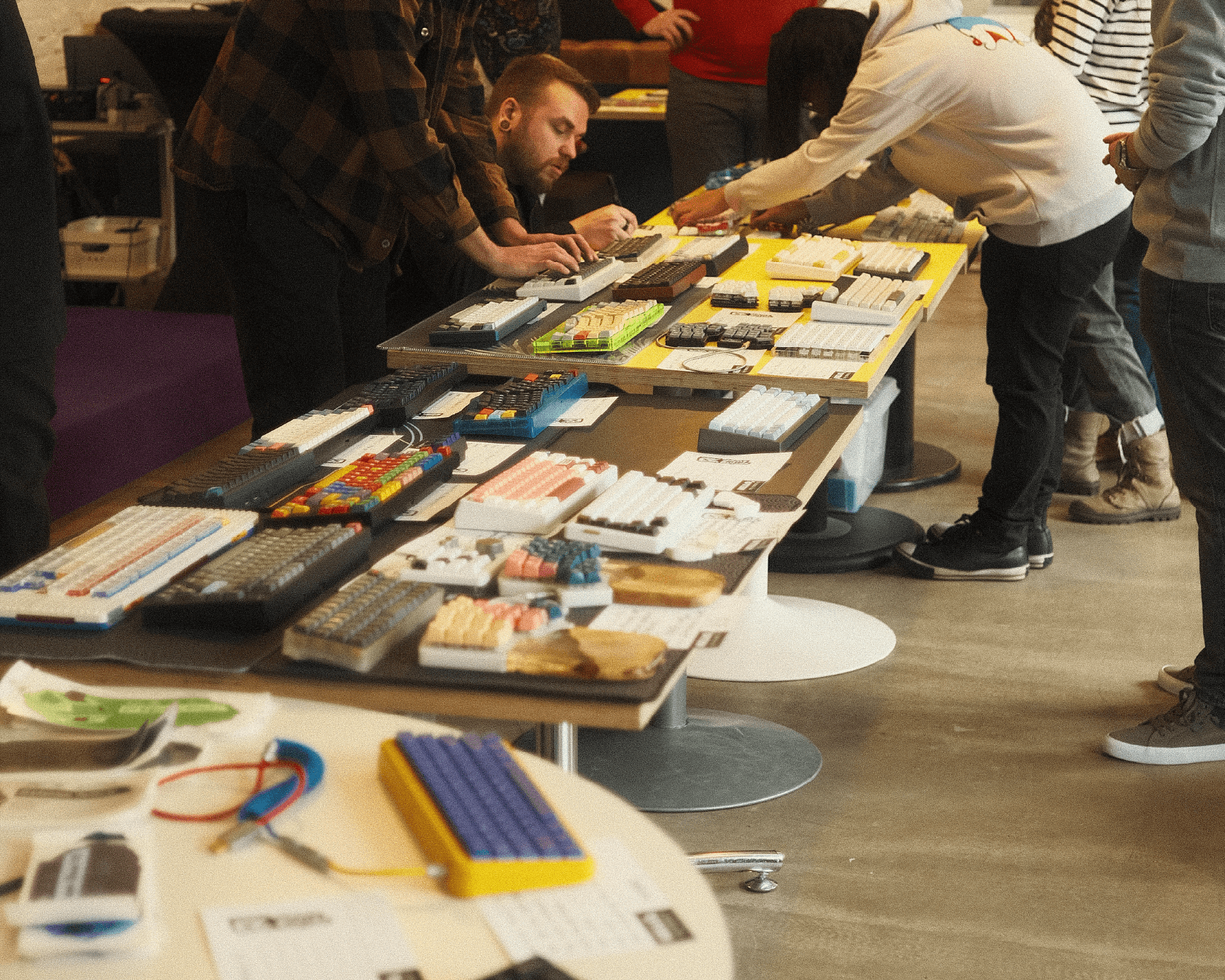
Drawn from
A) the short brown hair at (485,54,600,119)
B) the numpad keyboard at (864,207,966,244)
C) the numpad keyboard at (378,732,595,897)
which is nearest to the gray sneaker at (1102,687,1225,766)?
the numpad keyboard at (864,207,966,244)

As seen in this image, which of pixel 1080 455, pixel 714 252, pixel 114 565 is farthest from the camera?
pixel 1080 455

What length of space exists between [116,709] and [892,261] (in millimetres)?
2129

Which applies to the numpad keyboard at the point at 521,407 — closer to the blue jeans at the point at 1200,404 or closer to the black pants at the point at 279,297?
the black pants at the point at 279,297

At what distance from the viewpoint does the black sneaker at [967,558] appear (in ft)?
10.9

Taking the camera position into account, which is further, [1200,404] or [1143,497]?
[1143,497]

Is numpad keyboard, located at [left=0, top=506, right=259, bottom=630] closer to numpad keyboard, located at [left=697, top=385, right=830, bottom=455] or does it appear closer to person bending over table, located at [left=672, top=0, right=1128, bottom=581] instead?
numpad keyboard, located at [left=697, top=385, right=830, bottom=455]

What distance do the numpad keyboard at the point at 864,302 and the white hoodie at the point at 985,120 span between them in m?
0.30

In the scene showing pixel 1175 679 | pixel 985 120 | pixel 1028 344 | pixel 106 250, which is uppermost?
pixel 985 120

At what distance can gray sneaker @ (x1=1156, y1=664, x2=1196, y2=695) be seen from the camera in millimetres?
2766

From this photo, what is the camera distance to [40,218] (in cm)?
230

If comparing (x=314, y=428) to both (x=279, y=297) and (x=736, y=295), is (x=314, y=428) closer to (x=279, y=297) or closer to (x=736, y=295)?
(x=279, y=297)

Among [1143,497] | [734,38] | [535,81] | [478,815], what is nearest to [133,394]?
[535,81]

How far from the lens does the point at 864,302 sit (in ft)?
8.72

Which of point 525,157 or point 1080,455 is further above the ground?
point 525,157
